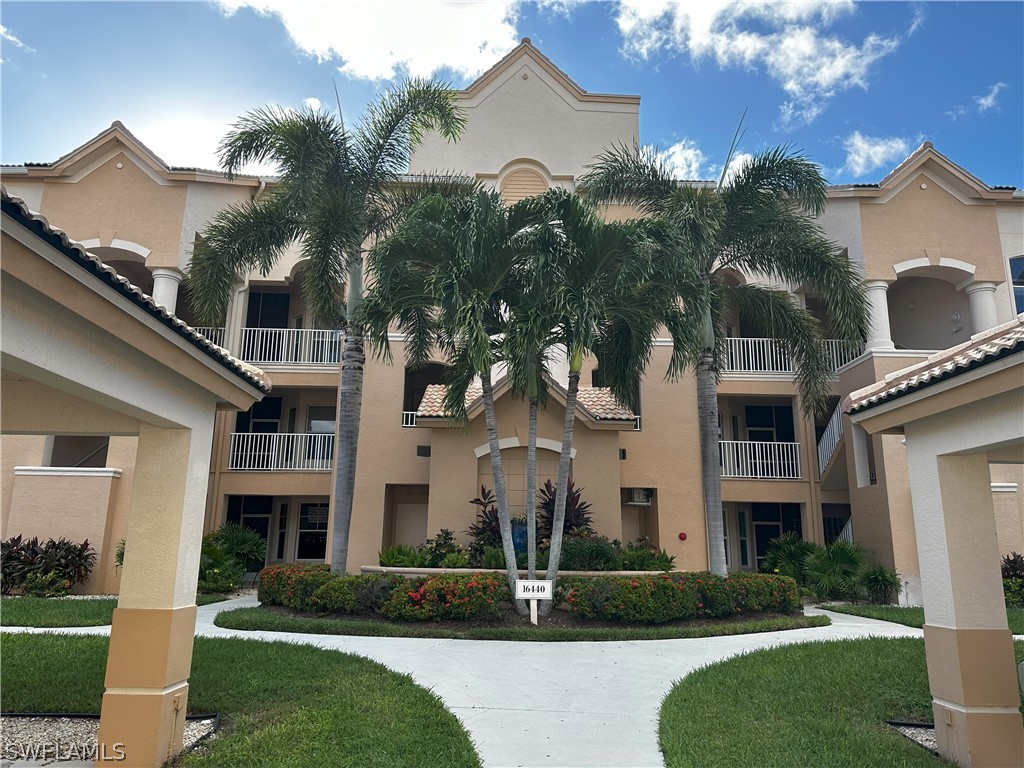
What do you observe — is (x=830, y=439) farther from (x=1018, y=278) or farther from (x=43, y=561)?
(x=43, y=561)

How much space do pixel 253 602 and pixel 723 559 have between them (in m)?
9.93

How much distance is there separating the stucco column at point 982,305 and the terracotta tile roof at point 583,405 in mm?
10200

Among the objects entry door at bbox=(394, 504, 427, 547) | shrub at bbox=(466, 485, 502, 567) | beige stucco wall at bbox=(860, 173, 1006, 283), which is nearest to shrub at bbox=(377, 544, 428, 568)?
shrub at bbox=(466, 485, 502, 567)

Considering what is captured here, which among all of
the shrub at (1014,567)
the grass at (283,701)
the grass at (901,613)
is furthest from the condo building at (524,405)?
the grass at (283,701)

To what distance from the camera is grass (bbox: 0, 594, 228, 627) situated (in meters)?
11.3

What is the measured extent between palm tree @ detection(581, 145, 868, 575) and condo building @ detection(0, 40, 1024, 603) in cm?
292

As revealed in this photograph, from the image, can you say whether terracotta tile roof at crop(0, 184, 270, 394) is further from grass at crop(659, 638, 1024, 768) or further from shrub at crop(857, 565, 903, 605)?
shrub at crop(857, 565, 903, 605)

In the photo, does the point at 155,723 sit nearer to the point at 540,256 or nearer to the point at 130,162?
the point at 540,256

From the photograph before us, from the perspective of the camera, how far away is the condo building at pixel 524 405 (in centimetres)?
1627

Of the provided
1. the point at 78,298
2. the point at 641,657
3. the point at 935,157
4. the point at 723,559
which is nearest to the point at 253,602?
the point at 641,657

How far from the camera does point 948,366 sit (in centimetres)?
564

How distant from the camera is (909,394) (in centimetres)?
614

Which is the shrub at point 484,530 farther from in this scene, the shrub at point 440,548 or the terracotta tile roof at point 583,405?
the terracotta tile roof at point 583,405

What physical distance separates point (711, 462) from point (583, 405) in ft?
11.6
